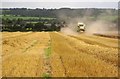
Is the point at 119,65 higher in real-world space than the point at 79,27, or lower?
higher

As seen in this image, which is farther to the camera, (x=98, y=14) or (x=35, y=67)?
(x=98, y=14)

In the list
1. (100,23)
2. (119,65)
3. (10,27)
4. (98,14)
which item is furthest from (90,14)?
(119,65)

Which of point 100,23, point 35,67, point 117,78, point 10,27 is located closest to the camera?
point 117,78

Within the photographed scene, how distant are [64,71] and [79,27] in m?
68.0

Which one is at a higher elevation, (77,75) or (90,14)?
(77,75)

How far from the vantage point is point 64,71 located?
52.9ft

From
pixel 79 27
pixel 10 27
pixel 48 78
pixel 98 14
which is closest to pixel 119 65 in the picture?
pixel 48 78

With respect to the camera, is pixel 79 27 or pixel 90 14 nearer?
pixel 79 27

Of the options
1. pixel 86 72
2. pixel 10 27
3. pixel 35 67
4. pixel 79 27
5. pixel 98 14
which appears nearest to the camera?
pixel 86 72

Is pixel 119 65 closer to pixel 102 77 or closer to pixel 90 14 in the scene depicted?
pixel 102 77

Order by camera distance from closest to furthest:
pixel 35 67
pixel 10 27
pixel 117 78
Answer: pixel 117 78 < pixel 35 67 < pixel 10 27

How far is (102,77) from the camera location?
577 inches

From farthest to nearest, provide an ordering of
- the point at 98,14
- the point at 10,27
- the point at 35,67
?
the point at 10,27 → the point at 98,14 → the point at 35,67

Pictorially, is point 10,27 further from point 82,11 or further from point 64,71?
point 64,71
